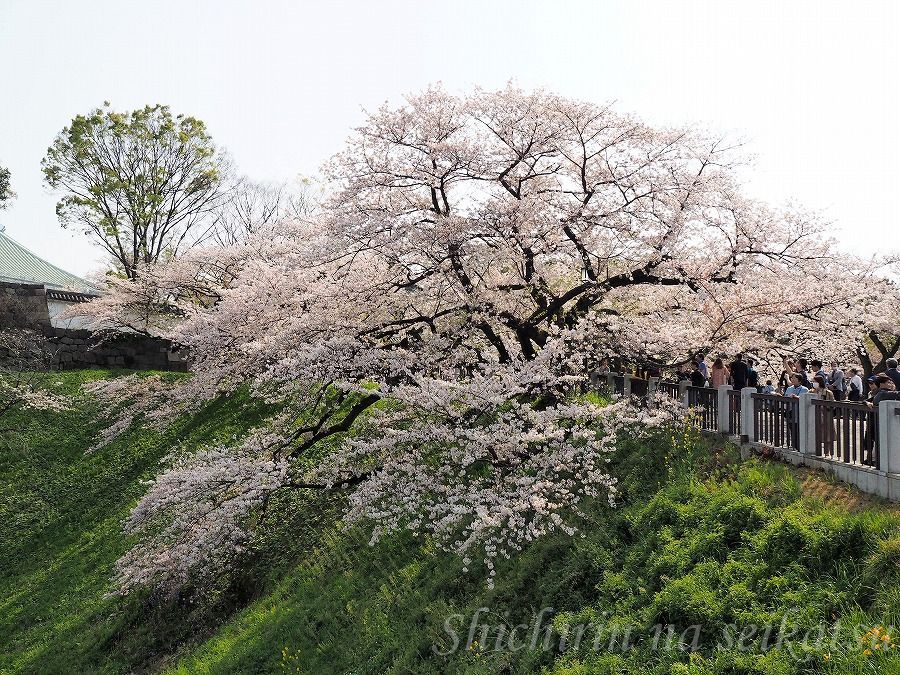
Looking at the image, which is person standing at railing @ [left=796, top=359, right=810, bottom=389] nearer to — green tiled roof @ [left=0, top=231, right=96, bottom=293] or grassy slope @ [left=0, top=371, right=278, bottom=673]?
grassy slope @ [left=0, top=371, right=278, bottom=673]

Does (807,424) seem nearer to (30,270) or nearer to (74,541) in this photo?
(74,541)

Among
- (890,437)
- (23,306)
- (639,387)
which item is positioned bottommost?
(890,437)

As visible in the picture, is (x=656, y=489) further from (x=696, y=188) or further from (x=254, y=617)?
(x=254, y=617)

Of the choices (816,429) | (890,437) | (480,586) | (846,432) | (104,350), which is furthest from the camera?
(104,350)

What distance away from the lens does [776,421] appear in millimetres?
11297

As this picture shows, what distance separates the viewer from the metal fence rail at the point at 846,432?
9.59 meters

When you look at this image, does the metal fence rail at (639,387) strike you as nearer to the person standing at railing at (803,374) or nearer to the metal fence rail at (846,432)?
the person standing at railing at (803,374)

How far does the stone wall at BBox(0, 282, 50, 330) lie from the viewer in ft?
111

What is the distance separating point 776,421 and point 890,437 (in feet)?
7.55

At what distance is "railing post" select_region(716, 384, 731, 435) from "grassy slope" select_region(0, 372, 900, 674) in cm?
65

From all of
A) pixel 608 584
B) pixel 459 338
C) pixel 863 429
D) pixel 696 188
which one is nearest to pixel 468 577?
pixel 608 584

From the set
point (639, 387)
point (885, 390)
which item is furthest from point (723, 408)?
point (639, 387)

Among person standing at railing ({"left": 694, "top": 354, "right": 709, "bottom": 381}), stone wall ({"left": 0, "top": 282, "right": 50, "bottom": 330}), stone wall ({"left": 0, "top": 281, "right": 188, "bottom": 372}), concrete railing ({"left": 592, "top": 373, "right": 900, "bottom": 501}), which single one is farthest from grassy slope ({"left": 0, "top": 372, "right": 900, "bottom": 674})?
stone wall ({"left": 0, "top": 282, "right": 50, "bottom": 330})

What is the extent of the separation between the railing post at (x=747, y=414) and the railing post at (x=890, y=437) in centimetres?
265
